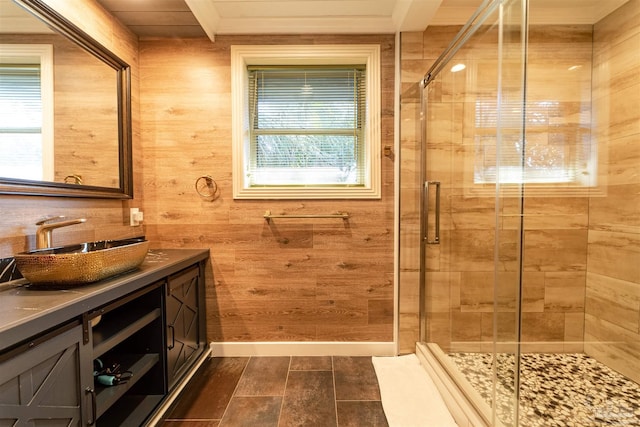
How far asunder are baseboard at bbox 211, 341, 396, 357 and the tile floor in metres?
0.04

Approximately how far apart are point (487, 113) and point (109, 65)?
7.82ft

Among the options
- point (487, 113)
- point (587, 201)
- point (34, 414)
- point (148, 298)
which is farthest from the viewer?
point (587, 201)

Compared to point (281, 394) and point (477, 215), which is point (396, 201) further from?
point (281, 394)

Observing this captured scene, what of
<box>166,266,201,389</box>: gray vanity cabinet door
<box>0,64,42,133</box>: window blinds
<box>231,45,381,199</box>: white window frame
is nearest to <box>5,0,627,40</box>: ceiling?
<box>231,45,381,199</box>: white window frame

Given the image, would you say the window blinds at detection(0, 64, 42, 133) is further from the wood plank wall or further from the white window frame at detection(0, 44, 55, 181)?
the wood plank wall

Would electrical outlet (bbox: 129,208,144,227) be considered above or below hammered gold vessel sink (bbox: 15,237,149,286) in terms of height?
above

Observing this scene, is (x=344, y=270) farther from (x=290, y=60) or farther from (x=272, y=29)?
(x=272, y=29)

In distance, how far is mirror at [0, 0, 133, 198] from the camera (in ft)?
3.97

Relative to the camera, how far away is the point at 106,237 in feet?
5.79

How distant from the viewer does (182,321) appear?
1750 millimetres

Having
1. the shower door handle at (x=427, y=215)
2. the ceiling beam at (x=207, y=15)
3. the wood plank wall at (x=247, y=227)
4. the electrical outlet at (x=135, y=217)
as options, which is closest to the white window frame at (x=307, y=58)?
the wood plank wall at (x=247, y=227)

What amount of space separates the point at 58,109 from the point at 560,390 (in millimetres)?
3245

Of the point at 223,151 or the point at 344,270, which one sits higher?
the point at 223,151

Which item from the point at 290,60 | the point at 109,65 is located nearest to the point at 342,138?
the point at 290,60
